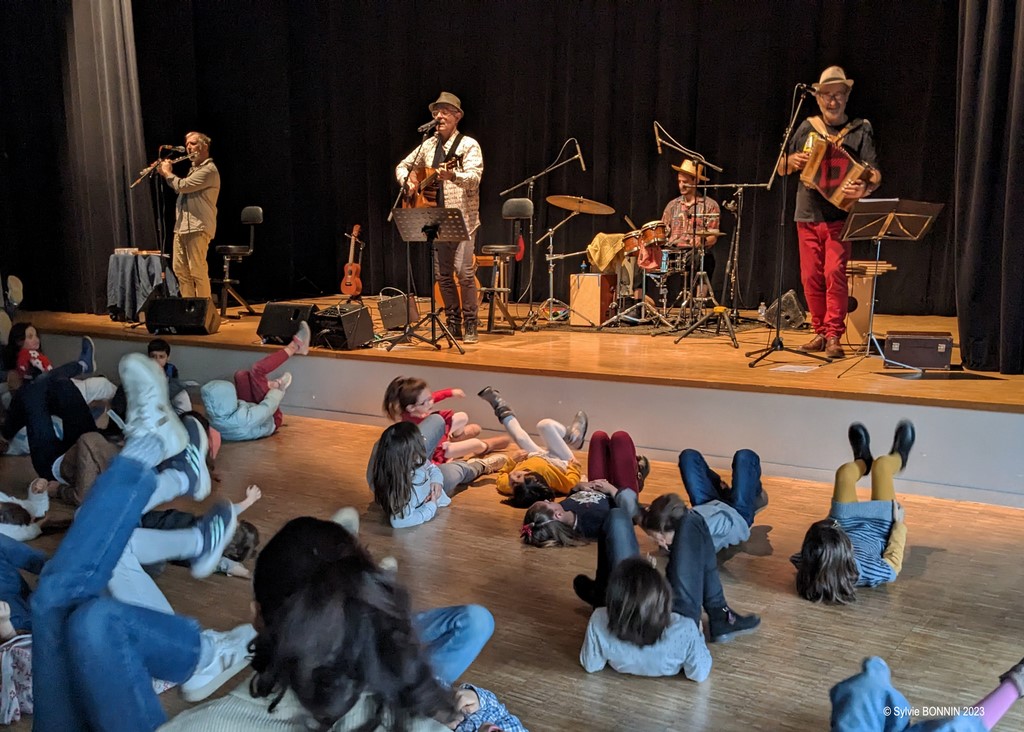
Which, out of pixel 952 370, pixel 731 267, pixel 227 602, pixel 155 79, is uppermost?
pixel 155 79

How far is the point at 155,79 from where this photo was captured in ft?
27.6

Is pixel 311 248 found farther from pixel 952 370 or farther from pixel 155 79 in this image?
pixel 952 370

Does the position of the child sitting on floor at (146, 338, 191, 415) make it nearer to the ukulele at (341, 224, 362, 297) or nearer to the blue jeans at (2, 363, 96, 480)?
the blue jeans at (2, 363, 96, 480)

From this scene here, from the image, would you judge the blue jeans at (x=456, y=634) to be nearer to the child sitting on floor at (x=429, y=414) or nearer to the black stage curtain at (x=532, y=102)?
the child sitting on floor at (x=429, y=414)

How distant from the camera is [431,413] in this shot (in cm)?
402

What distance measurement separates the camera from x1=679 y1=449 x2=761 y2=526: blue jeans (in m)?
3.27

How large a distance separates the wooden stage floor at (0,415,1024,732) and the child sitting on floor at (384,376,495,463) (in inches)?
9.6

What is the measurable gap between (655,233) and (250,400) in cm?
344

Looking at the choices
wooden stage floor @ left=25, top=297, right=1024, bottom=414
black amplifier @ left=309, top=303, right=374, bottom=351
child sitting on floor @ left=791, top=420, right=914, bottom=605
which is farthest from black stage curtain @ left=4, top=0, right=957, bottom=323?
child sitting on floor @ left=791, top=420, right=914, bottom=605

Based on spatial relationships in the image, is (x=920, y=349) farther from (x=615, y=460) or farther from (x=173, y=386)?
(x=173, y=386)

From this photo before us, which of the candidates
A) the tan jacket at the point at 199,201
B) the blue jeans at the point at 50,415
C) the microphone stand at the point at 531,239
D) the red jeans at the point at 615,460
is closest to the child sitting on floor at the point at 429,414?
the red jeans at the point at 615,460

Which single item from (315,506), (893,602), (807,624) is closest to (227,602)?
(315,506)

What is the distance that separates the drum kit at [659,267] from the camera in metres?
6.46

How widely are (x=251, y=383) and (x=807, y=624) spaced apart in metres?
3.58
